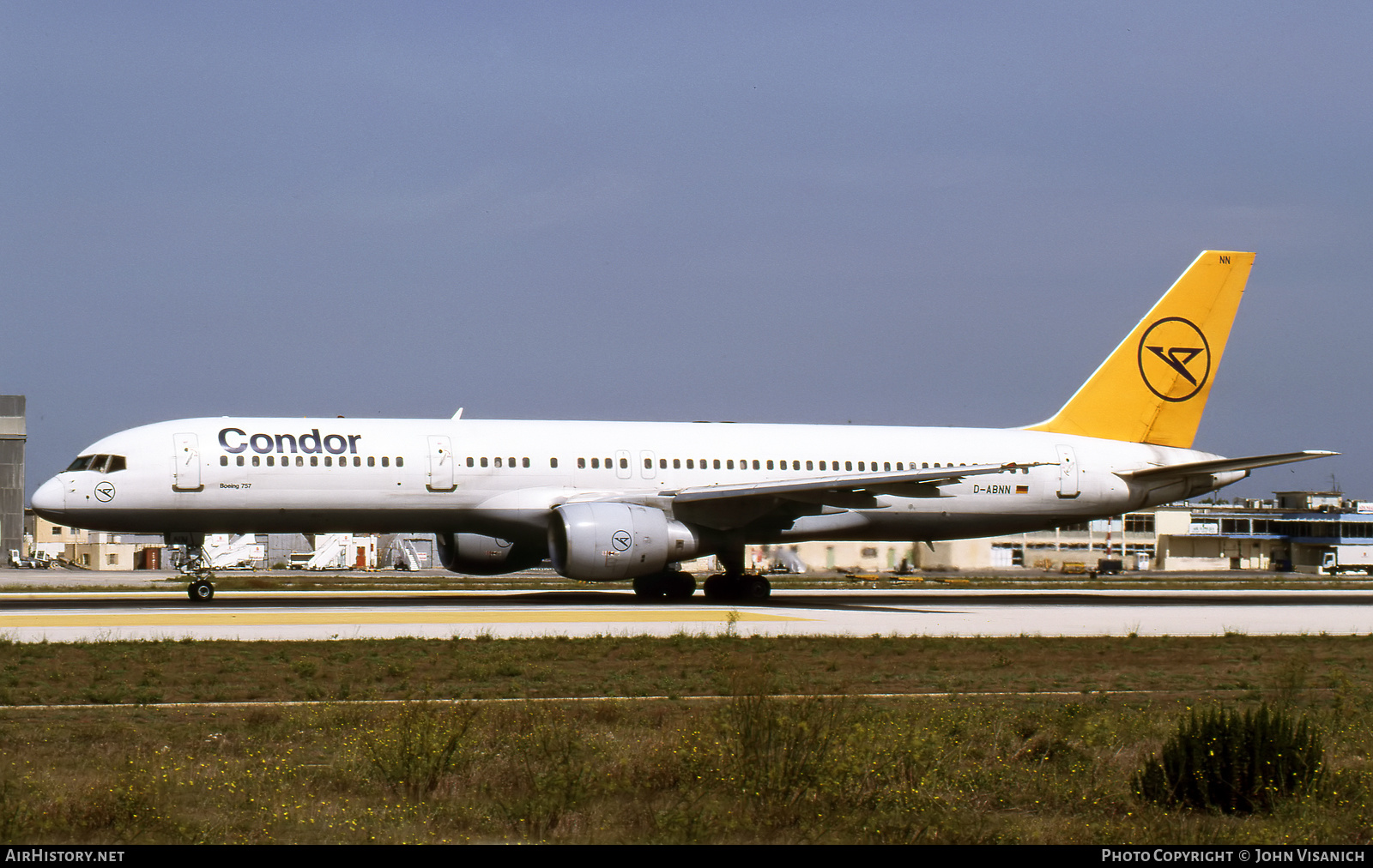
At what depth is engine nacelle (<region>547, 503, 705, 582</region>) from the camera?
29109mm

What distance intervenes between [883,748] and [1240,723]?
255 cm

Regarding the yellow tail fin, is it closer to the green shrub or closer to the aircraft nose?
the aircraft nose

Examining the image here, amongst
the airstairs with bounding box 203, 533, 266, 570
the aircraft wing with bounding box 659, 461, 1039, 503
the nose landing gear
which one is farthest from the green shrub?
the airstairs with bounding box 203, 533, 266, 570

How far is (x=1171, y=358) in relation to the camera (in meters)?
37.9

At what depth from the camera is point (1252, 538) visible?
368 ft

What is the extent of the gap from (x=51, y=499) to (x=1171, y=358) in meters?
28.7

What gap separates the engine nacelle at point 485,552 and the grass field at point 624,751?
50.4 ft

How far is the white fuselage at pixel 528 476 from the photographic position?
1160 inches

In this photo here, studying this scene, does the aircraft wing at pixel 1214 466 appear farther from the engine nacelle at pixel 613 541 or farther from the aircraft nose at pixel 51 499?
the aircraft nose at pixel 51 499

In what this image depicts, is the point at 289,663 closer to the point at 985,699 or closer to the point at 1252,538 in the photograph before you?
the point at 985,699

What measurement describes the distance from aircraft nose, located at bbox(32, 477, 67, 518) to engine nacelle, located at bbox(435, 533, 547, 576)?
842cm

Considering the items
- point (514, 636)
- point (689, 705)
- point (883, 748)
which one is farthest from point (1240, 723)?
point (514, 636)

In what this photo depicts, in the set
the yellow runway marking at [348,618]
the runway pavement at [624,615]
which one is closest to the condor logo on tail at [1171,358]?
the runway pavement at [624,615]

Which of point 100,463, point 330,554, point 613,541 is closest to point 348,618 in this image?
point 613,541
